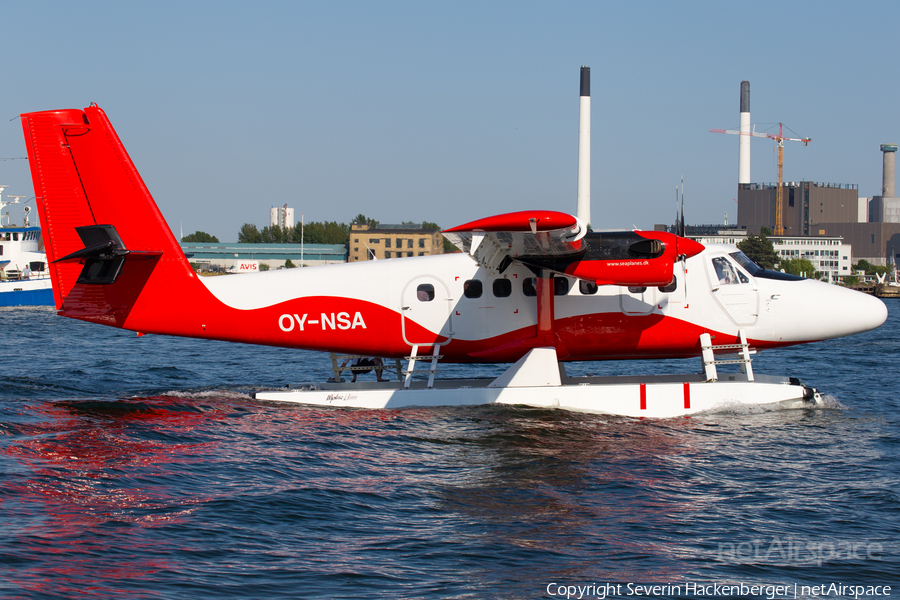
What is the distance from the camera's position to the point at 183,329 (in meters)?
14.6

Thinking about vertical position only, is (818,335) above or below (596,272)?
below

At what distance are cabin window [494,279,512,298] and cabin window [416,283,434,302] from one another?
1.19m

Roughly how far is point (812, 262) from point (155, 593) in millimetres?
118621

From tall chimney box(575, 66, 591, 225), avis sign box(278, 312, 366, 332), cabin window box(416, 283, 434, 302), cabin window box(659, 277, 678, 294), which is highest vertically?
tall chimney box(575, 66, 591, 225)

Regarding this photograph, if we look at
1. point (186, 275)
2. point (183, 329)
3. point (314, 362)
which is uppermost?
point (186, 275)

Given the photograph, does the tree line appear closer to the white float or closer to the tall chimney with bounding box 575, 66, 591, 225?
the tall chimney with bounding box 575, 66, 591, 225

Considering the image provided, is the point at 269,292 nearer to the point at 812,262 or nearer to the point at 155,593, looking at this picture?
the point at 155,593

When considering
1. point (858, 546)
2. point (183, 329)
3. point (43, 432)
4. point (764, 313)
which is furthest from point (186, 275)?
point (858, 546)

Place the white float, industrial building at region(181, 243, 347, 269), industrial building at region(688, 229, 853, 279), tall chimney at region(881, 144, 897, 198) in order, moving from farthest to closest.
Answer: tall chimney at region(881, 144, 897, 198) → industrial building at region(181, 243, 347, 269) → industrial building at region(688, 229, 853, 279) → the white float

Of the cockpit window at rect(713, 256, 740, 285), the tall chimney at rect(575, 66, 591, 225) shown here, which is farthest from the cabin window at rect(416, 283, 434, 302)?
the tall chimney at rect(575, 66, 591, 225)

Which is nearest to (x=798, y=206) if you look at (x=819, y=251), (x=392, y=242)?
(x=819, y=251)

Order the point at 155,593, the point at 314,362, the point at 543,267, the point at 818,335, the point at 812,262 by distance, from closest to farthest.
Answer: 1. the point at 155,593
2. the point at 543,267
3. the point at 818,335
4. the point at 314,362
5. the point at 812,262

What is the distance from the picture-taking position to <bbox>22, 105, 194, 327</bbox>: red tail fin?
14.0 meters

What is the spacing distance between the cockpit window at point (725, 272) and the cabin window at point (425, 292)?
5.27 metres
